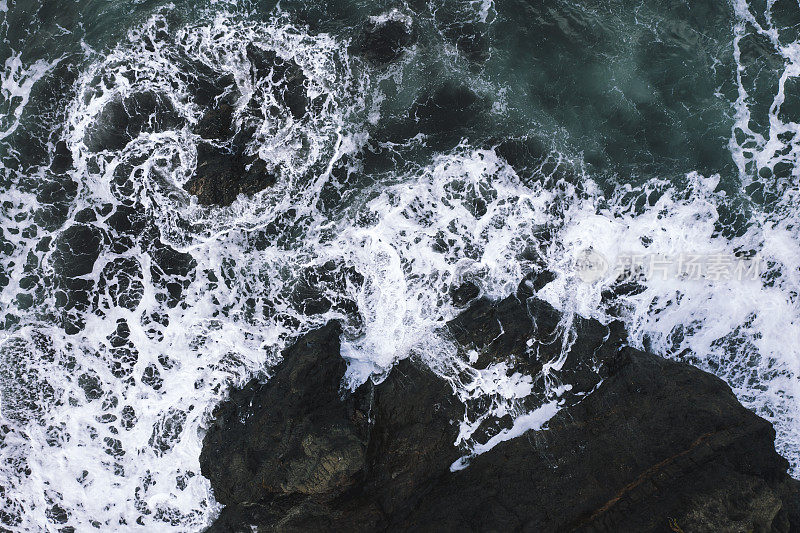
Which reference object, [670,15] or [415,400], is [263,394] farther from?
[670,15]

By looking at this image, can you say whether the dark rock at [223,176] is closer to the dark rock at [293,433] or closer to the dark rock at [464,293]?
the dark rock at [293,433]

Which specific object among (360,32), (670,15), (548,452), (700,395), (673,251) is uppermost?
(670,15)

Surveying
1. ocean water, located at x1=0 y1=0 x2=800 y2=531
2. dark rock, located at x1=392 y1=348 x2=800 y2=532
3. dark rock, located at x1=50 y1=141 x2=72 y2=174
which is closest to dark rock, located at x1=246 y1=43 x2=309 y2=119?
ocean water, located at x1=0 y1=0 x2=800 y2=531

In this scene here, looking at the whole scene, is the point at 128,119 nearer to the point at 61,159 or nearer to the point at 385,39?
the point at 61,159

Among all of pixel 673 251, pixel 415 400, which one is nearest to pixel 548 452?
pixel 415 400

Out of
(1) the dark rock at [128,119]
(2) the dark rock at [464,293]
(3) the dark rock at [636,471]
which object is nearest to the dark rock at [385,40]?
(1) the dark rock at [128,119]
